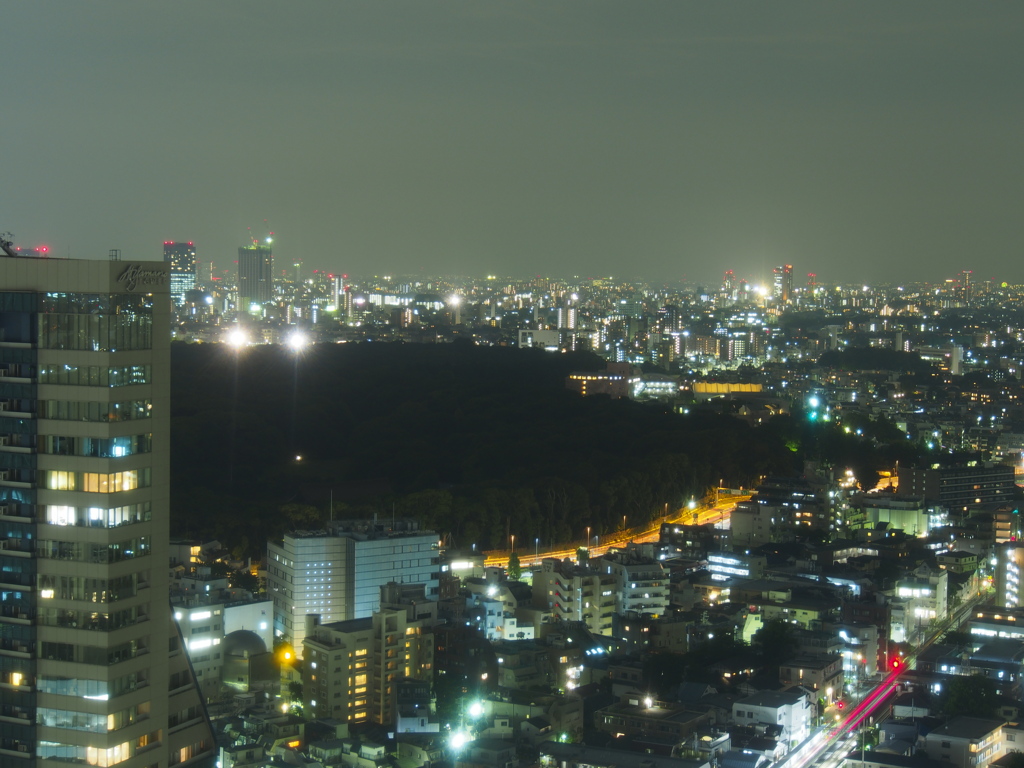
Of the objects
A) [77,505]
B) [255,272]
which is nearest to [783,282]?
[255,272]

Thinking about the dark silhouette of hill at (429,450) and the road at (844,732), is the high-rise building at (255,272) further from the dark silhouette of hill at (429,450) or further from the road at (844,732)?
the road at (844,732)

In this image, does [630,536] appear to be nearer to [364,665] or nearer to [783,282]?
[364,665]

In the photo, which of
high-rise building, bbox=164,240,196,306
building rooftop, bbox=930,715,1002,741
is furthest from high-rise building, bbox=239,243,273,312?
building rooftop, bbox=930,715,1002,741

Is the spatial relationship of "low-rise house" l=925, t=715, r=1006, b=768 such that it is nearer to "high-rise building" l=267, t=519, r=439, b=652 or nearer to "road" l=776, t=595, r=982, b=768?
"road" l=776, t=595, r=982, b=768

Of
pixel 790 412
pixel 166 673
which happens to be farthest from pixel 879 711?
pixel 790 412

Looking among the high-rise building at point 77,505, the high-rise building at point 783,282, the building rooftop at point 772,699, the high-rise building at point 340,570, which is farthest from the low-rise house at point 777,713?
the high-rise building at point 783,282

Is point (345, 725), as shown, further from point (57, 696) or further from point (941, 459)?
point (941, 459)
